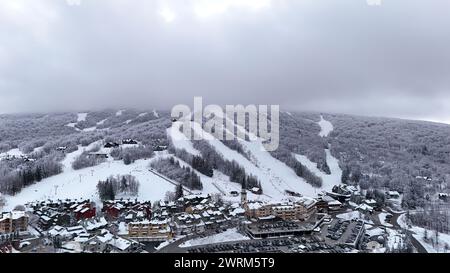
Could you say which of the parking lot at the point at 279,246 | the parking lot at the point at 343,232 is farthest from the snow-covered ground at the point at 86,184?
the parking lot at the point at 343,232

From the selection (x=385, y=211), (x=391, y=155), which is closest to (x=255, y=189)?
(x=385, y=211)

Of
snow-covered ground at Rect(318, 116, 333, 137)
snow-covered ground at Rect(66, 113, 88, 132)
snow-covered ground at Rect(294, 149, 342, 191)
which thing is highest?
snow-covered ground at Rect(66, 113, 88, 132)

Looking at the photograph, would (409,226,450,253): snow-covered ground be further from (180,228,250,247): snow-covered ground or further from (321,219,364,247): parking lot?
(180,228,250,247): snow-covered ground

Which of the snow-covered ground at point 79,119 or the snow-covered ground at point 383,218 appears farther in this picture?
the snow-covered ground at point 79,119

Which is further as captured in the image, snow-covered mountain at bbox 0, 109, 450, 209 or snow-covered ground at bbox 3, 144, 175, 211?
snow-covered mountain at bbox 0, 109, 450, 209

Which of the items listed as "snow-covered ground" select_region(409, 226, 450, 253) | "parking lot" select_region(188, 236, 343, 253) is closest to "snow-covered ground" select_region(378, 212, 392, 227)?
"snow-covered ground" select_region(409, 226, 450, 253)

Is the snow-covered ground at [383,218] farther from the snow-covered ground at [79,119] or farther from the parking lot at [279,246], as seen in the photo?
the snow-covered ground at [79,119]

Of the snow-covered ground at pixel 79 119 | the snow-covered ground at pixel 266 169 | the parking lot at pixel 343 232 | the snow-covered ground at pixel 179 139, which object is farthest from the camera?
the snow-covered ground at pixel 79 119
